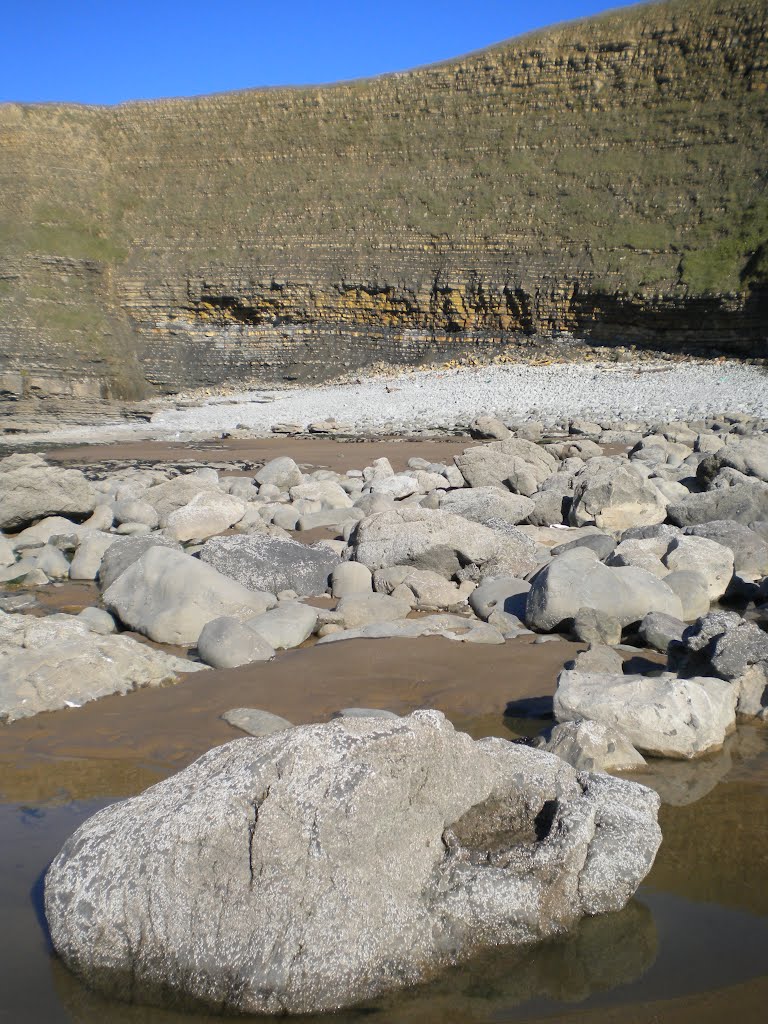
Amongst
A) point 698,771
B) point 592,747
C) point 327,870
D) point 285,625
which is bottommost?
point 285,625

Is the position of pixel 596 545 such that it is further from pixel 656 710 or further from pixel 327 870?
pixel 327 870

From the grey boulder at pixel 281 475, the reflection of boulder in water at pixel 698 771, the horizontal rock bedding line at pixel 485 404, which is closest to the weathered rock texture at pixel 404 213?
the horizontal rock bedding line at pixel 485 404

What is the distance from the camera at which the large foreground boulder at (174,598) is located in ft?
16.9

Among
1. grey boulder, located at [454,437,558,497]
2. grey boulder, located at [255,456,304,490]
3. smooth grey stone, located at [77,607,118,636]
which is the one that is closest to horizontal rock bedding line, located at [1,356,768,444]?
grey boulder, located at [255,456,304,490]

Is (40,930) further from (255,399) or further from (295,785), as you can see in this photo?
(255,399)

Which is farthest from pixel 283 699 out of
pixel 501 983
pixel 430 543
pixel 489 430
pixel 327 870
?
pixel 489 430

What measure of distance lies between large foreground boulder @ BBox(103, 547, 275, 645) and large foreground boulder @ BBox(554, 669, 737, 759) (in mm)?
2214

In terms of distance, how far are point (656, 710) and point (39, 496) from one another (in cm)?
680

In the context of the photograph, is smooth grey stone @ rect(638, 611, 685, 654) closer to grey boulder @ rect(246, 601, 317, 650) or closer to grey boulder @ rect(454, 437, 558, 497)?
grey boulder @ rect(246, 601, 317, 650)

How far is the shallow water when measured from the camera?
2238mm

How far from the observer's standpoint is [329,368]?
3009cm

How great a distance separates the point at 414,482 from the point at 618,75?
22734mm

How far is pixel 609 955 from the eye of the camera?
2430mm

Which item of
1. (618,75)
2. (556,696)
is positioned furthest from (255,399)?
(556,696)
